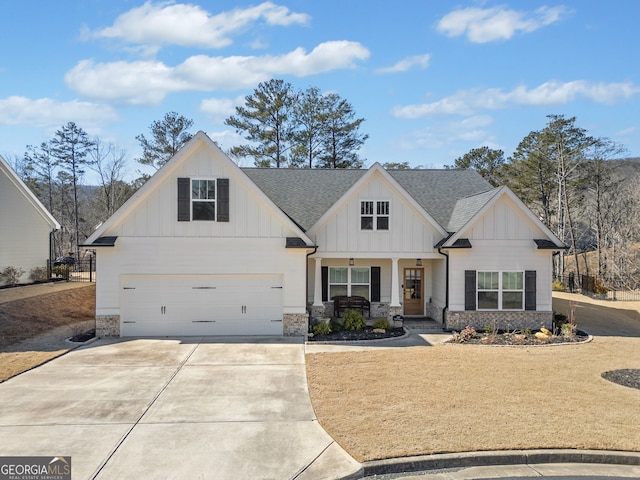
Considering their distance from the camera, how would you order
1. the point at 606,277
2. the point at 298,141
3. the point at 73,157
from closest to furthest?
the point at 606,277, the point at 298,141, the point at 73,157

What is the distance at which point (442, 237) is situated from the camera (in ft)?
57.6

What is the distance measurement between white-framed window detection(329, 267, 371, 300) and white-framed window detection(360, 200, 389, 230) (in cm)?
209

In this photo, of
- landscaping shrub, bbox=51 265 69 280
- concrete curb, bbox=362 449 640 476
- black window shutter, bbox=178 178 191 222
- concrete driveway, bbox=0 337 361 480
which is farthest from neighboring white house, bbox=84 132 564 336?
landscaping shrub, bbox=51 265 69 280

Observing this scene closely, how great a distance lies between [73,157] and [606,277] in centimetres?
5012

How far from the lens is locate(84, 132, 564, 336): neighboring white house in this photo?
15555 mm

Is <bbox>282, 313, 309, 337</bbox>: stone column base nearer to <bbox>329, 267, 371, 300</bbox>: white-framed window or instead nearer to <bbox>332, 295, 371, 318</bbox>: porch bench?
<bbox>332, 295, 371, 318</bbox>: porch bench

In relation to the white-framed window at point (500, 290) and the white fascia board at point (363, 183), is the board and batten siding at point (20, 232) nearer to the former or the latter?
the white fascia board at point (363, 183)

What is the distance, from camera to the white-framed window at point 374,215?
17477 mm

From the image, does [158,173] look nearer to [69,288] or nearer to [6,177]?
[69,288]

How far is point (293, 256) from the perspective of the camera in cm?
1596

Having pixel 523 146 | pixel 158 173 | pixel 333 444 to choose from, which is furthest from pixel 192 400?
pixel 523 146

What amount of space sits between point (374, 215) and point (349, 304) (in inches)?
143

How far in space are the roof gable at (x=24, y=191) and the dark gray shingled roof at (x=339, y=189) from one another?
11.9 metres

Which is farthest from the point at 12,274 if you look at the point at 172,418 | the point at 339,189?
the point at 172,418
